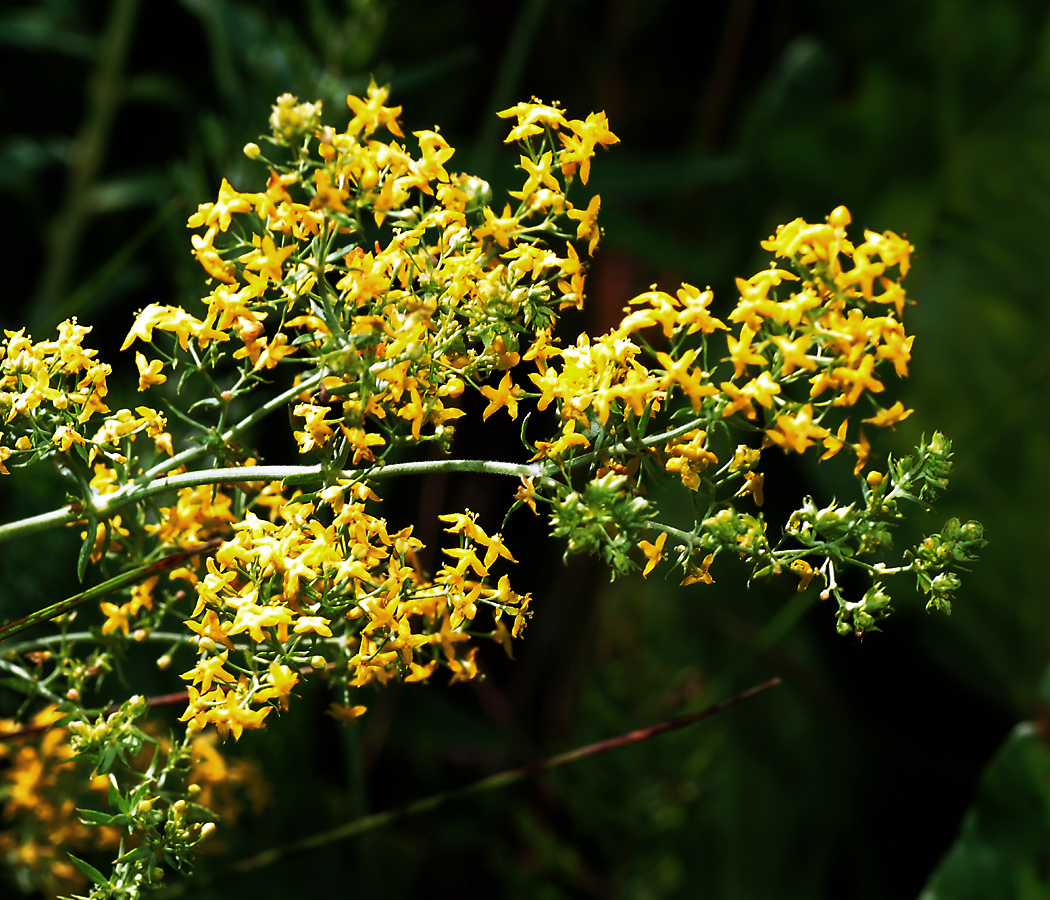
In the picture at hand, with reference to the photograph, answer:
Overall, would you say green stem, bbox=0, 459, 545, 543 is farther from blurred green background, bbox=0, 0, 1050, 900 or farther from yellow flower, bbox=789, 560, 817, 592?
blurred green background, bbox=0, 0, 1050, 900

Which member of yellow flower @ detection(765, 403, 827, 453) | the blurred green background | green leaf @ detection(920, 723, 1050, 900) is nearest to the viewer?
yellow flower @ detection(765, 403, 827, 453)

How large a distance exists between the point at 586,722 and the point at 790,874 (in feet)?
1.25

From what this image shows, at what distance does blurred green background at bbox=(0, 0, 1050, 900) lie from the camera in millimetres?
1403

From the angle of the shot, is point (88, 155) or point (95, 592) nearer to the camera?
point (95, 592)

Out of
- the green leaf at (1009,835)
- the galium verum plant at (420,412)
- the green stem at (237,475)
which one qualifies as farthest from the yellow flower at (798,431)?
the green leaf at (1009,835)

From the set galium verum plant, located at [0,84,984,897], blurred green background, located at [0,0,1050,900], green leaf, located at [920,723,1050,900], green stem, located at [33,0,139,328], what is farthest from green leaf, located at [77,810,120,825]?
green stem, located at [33,0,139,328]

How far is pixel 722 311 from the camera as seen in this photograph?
1636 mm

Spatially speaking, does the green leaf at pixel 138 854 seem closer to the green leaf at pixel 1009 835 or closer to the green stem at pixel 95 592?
the green stem at pixel 95 592

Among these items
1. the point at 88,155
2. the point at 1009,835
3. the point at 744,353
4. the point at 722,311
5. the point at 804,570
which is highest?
the point at 88,155

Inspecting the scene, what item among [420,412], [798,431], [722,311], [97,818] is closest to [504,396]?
[420,412]

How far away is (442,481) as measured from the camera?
1.68m

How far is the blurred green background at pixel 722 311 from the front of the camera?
1403 mm

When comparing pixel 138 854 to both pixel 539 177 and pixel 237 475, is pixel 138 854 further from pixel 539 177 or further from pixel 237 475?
pixel 539 177

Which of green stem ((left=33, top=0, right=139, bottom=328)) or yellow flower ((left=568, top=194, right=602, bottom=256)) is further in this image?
green stem ((left=33, top=0, right=139, bottom=328))
